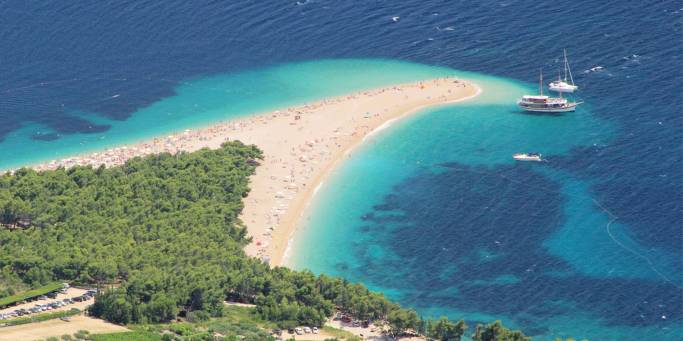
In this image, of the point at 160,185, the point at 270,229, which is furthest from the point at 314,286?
the point at 160,185

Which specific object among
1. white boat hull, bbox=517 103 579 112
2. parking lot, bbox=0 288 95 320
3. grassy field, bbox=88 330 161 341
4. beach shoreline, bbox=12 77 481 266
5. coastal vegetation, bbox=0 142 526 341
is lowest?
grassy field, bbox=88 330 161 341

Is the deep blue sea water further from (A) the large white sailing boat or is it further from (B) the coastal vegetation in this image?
(B) the coastal vegetation

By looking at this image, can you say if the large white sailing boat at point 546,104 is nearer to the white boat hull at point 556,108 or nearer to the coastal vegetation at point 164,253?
the white boat hull at point 556,108

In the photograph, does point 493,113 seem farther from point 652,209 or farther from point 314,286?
point 314,286

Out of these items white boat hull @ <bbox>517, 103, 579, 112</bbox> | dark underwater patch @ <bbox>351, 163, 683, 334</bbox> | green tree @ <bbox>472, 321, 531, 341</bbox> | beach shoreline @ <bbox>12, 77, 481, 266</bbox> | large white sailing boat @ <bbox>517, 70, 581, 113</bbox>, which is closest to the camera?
green tree @ <bbox>472, 321, 531, 341</bbox>

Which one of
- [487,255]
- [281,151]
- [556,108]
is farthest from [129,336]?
[556,108]

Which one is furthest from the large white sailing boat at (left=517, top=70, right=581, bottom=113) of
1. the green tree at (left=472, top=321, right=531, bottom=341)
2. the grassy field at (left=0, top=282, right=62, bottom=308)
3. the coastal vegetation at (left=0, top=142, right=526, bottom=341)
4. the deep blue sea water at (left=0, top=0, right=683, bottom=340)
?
Answer: the grassy field at (left=0, top=282, right=62, bottom=308)

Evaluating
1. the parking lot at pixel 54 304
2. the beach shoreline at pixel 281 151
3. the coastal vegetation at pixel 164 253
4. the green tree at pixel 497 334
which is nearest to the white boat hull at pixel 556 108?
the beach shoreline at pixel 281 151
